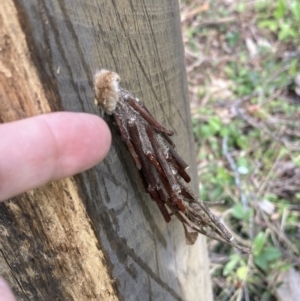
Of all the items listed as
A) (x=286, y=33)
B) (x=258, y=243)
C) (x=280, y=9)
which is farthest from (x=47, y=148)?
(x=280, y=9)

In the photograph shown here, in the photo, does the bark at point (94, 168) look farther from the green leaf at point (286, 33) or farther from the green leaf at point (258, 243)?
the green leaf at point (286, 33)

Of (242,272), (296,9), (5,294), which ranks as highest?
(5,294)

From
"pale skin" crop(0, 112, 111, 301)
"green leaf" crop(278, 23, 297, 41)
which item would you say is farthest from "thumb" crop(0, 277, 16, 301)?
"green leaf" crop(278, 23, 297, 41)

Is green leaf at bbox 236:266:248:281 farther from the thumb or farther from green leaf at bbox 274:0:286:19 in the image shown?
green leaf at bbox 274:0:286:19

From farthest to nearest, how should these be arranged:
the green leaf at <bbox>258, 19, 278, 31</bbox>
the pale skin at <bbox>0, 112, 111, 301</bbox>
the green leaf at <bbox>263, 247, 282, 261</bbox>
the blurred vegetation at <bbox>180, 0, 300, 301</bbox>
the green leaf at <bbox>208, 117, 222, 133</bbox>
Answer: the green leaf at <bbox>258, 19, 278, 31</bbox>
the green leaf at <bbox>208, 117, 222, 133</bbox>
the blurred vegetation at <bbox>180, 0, 300, 301</bbox>
the green leaf at <bbox>263, 247, 282, 261</bbox>
the pale skin at <bbox>0, 112, 111, 301</bbox>

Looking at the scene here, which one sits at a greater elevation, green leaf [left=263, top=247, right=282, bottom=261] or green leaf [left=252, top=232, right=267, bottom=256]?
green leaf [left=252, top=232, right=267, bottom=256]

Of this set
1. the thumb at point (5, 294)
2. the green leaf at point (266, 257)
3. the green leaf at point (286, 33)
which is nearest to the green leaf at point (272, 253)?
the green leaf at point (266, 257)

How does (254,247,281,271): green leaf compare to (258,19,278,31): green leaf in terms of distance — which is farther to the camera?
(258,19,278,31): green leaf

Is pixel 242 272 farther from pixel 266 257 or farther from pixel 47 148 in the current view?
pixel 47 148
